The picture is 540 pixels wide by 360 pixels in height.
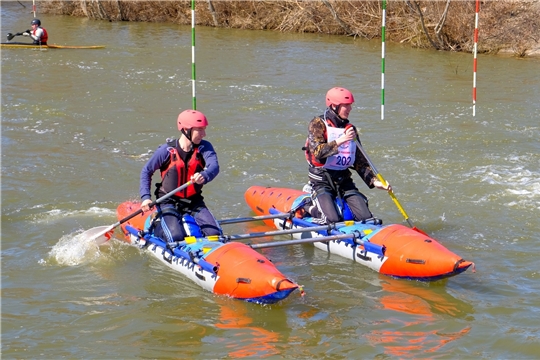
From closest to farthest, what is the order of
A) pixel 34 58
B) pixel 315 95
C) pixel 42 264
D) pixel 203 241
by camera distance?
pixel 203 241 < pixel 42 264 < pixel 315 95 < pixel 34 58

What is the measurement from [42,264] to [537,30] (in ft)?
49.1

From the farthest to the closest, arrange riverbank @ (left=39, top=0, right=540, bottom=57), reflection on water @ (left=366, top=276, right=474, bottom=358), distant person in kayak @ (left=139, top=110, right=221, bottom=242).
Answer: riverbank @ (left=39, top=0, right=540, bottom=57)
distant person in kayak @ (left=139, top=110, right=221, bottom=242)
reflection on water @ (left=366, top=276, right=474, bottom=358)

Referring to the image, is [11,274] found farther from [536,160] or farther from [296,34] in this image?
[296,34]

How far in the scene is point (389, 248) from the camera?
6.76 meters

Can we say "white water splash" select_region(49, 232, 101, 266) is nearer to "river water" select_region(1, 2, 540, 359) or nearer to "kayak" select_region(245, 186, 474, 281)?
"river water" select_region(1, 2, 540, 359)

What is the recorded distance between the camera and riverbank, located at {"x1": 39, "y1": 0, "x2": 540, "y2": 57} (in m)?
19.3

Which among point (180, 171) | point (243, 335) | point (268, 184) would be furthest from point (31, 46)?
point (243, 335)

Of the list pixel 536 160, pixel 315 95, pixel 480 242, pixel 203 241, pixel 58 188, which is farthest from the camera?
pixel 315 95

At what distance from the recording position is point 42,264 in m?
7.21

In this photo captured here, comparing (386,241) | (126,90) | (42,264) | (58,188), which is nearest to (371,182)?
(386,241)

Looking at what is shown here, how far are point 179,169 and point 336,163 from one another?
4.83 ft

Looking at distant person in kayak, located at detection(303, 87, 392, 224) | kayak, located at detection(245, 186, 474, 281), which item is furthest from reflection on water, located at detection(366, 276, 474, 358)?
distant person in kayak, located at detection(303, 87, 392, 224)

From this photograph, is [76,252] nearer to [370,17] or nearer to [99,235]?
[99,235]

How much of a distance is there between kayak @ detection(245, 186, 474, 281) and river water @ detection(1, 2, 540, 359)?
0.41 feet
